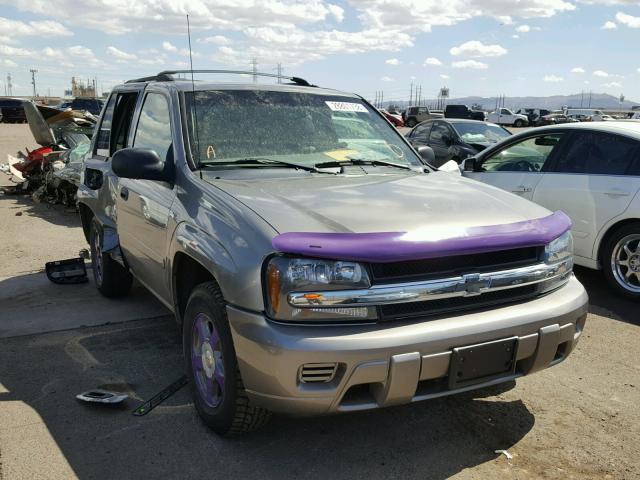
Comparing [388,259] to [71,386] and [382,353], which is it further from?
[71,386]

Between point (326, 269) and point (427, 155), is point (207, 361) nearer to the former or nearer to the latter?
point (326, 269)

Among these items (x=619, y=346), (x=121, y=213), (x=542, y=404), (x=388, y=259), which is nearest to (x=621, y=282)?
(x=619, y=346)

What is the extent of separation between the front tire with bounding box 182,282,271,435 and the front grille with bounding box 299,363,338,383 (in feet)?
1.39

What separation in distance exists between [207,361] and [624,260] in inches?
167

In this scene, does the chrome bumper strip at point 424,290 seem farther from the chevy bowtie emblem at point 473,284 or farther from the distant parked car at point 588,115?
the distant parked car at point 588,115

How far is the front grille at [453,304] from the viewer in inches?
105

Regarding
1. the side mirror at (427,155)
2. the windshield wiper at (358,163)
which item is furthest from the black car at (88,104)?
the windshield wiper at (358,163)

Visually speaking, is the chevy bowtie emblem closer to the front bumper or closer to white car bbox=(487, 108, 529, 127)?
the front bumper

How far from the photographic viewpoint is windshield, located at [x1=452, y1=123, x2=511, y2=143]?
12.6 metres

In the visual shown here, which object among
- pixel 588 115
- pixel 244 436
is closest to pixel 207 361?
pixel 244 436

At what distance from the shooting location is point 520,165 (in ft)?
22.3

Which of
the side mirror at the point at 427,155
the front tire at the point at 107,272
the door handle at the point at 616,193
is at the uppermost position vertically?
the side mirror at the point at 427,155

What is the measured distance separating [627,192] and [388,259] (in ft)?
12.9

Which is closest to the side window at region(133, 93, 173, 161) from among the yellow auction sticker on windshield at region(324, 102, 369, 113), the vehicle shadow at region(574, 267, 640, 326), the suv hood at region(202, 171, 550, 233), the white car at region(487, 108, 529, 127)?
the suv hood at region(202, 171, 550, 233)
